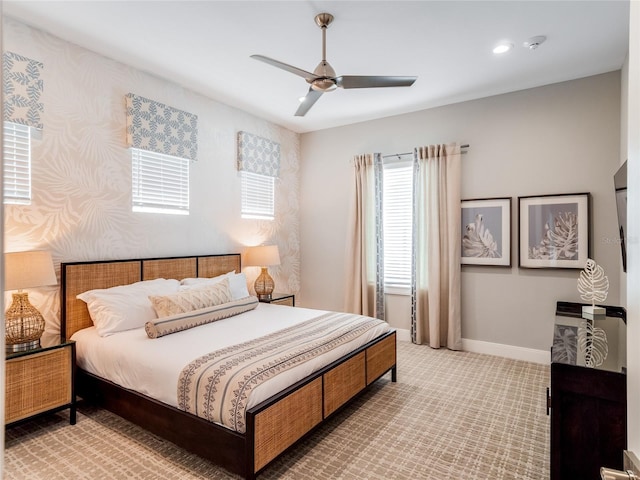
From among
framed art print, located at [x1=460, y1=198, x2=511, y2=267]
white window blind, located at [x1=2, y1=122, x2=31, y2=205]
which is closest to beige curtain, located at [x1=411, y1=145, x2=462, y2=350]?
framed art print, located at [x1=460, y1=198, x2=511, y2=267]

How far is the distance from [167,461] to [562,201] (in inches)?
165

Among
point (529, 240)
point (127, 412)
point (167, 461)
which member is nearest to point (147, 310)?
point (127, 412)

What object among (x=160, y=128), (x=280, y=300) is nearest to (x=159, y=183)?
(x=160, y=128)

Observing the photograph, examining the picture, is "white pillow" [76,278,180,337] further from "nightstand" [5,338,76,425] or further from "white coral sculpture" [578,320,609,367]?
"white coral sculpture" [578,320,609,367]

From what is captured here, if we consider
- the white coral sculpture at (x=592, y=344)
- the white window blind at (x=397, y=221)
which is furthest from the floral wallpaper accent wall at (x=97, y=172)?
the white coral sculpture at (x=592, y=344)

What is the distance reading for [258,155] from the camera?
4.93 metres

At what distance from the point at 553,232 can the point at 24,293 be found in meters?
4.82

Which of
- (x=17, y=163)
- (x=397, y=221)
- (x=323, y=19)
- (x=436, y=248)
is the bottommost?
(x=436, y=248)

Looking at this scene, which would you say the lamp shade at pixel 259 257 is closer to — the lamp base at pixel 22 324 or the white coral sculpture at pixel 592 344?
the lamp base at pixel 22 324

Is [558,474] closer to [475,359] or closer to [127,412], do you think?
A: [475,359]

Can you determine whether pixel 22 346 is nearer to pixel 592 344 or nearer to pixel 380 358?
pixel 380 358

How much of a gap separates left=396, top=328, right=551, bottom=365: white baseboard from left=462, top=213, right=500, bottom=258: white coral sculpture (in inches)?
Answer: 40.8

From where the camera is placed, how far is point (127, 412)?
2502mm

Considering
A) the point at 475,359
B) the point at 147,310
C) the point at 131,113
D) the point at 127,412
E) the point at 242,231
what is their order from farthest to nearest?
1. the point at 242,231
2. the point at 475,359
3. the point at 131,113
4. the point at 147,310
5. the point at 127,412
